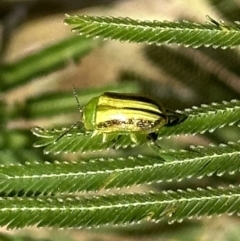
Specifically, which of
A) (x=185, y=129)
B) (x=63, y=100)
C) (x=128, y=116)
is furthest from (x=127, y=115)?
(x=63, y=100)

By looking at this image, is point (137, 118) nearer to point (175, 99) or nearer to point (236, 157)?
point (236, 157)

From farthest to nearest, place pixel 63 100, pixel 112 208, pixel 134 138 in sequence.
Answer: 1. pixel 63 100
2. pixel 134 138
3. pixel 112 208

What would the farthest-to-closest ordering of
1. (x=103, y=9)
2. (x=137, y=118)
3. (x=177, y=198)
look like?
(x=103, y=9), (x=137, y=118), (x=177, y=198)

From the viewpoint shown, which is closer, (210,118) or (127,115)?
(210,118)

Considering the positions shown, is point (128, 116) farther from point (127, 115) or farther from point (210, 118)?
point (210, 118)

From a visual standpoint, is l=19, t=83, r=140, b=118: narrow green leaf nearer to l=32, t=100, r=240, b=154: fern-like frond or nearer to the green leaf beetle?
the green leaf beetle

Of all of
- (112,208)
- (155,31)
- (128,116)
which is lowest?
(112,208)

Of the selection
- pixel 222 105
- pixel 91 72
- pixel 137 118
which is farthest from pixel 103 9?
pixel 222 105
